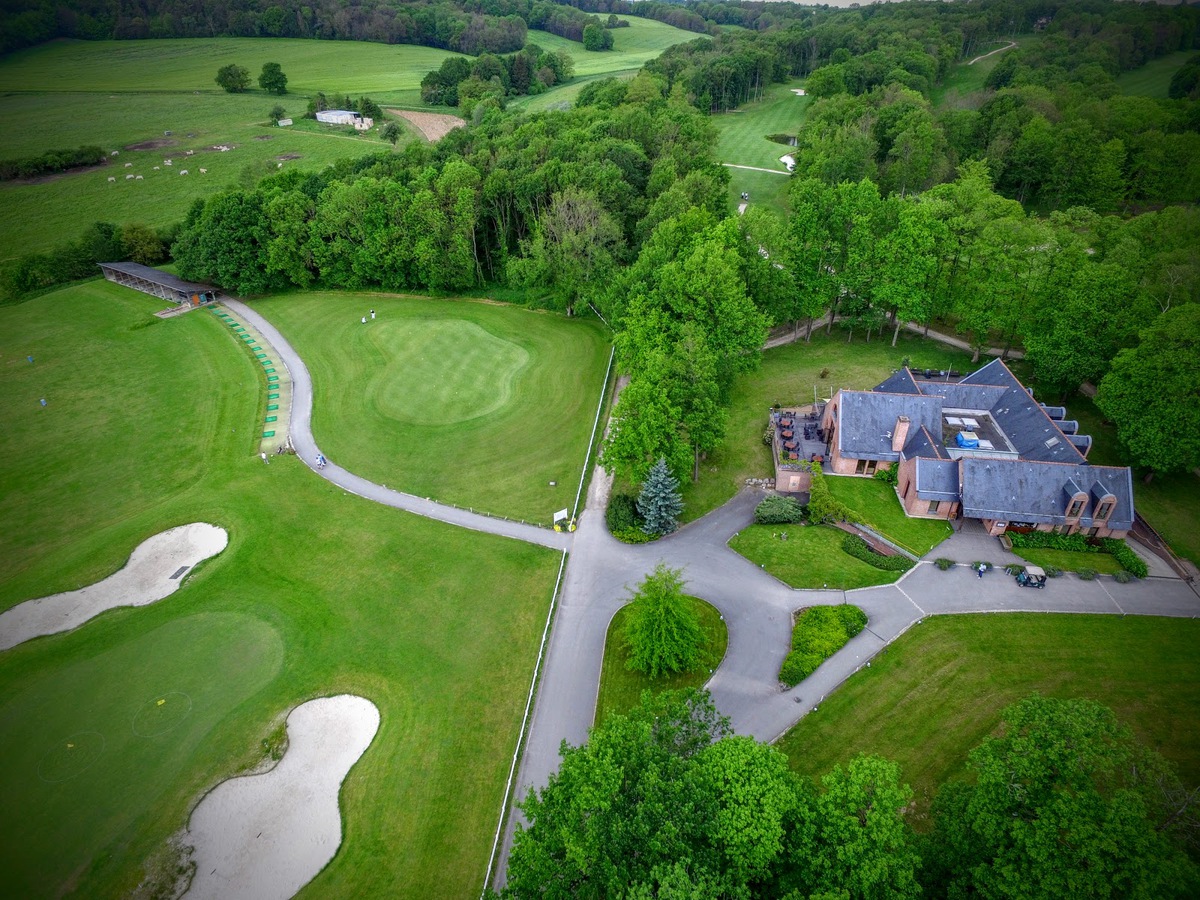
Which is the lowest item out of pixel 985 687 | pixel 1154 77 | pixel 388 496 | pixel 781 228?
pixel 388 496

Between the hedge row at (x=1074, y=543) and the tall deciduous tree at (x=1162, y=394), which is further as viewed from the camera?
the tall deciduous tree at (x=1162, y=394)

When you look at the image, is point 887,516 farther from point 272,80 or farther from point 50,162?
point 272,80

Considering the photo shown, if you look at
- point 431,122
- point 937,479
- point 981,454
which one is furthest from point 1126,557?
point 431,122

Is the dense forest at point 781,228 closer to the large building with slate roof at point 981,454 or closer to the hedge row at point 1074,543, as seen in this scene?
the large building with slate roof at point 981,454

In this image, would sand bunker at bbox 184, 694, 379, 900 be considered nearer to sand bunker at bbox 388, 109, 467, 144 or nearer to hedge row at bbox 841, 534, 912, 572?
hedge row at bbox 841, 534, 912, 572

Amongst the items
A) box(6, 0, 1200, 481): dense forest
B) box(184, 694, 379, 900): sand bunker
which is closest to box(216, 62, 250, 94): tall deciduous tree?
box(6, 0, 1200, 481): dense forest

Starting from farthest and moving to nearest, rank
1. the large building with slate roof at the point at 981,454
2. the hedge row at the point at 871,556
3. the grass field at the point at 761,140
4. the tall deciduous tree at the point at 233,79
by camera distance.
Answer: the tall deciduous tree at the point at 233,79, the grass field at the point at 761,140, the large building with slate roof at the point at 981,454, the hedge row at the point at 871,556

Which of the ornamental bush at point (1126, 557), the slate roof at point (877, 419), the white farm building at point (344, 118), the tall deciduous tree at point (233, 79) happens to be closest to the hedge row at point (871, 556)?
the slate roof at point (877, 419)
